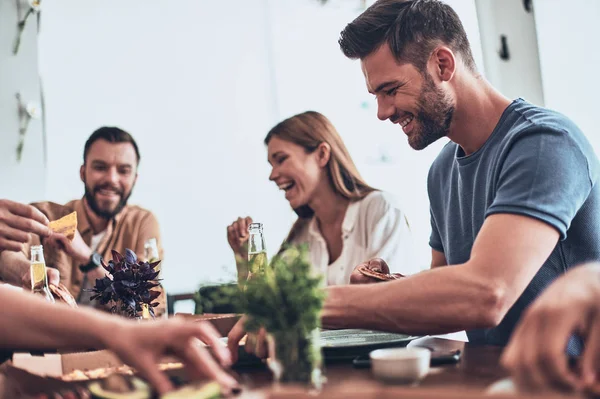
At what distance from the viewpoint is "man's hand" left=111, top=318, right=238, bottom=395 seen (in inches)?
30.7

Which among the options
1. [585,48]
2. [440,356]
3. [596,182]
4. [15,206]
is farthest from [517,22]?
[440,356]

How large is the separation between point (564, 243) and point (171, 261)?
3.59 meters

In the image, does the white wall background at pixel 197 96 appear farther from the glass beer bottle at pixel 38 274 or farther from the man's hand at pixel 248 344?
the man's hand at pixel 248 344

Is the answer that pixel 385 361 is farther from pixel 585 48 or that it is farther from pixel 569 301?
pixel 585 48

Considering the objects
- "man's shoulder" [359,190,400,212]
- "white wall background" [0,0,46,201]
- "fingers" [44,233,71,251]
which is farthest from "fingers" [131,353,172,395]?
"white wall background" [0,0,46,201]

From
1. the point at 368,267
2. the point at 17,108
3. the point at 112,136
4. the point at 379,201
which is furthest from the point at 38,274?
the point at 17,108

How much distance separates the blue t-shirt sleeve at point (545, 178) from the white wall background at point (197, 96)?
2.92 meters

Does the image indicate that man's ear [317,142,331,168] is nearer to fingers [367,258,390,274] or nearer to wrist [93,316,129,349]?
fingers [367,258,390,274]

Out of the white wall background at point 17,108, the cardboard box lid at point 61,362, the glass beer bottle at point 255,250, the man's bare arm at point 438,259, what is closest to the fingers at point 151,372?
the cardboard box lid at point 61,362

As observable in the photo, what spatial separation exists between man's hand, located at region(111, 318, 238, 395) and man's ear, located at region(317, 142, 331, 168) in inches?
93.3

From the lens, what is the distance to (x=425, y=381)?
2.92ft

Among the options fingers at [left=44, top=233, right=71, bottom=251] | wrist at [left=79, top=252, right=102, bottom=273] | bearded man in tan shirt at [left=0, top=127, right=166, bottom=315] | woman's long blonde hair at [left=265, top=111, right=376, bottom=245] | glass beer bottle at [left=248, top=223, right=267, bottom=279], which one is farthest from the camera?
bearded man in tan shirt at [left=0, top=127, right=166, bottom=315]

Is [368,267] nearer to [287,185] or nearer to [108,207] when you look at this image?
[287,185]

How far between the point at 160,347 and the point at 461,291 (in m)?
0.60
